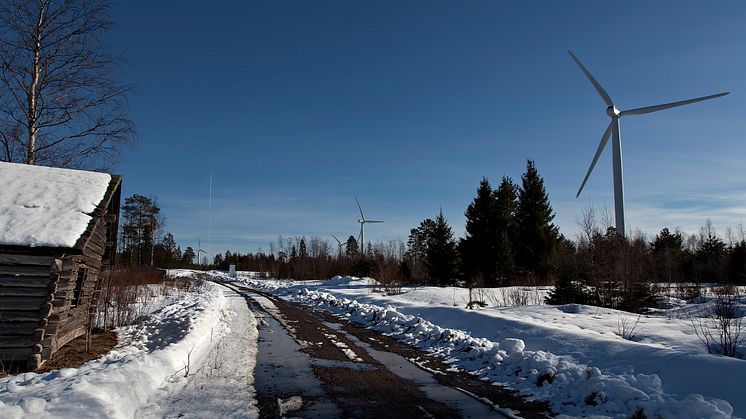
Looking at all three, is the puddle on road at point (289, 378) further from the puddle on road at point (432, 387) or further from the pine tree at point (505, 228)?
the pine tree at point (505, 228)

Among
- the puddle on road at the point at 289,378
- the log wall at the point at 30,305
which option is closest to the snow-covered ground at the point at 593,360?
the puddle on road at the point at 289,378

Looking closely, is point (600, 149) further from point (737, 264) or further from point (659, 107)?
point (737, 264)

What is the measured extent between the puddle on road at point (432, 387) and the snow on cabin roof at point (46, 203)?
6.53 meters

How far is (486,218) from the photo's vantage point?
3959 centimetres

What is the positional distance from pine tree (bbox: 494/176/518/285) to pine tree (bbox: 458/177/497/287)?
0.41 m

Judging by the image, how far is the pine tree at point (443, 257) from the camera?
1516 inches

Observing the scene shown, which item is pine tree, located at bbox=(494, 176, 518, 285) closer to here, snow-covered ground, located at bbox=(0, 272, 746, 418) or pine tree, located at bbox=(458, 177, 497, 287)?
pine tree, located at bbox=(458, 177, 497, 287)

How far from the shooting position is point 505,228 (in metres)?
39.4

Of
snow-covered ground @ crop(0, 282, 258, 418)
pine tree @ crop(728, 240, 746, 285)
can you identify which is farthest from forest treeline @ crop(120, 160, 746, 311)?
snow-covered ground @ crop(0, 282, 258, 418)

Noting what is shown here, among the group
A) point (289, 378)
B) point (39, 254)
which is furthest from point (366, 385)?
point (39, 254)

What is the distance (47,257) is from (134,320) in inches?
252

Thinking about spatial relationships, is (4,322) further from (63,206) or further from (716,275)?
(716,275)

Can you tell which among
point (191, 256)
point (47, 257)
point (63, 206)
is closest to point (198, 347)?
point (47, 257)

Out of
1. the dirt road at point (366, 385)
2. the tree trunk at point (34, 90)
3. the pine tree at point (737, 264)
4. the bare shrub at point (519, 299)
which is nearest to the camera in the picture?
the dirt road at point (366, 385)
